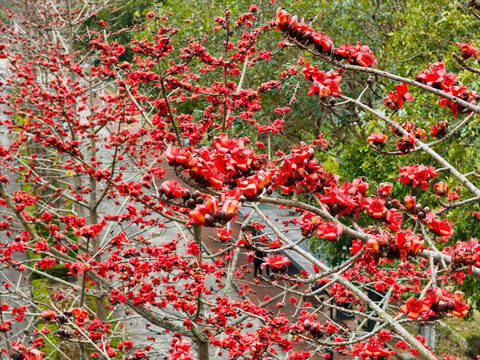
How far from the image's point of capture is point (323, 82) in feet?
7.48

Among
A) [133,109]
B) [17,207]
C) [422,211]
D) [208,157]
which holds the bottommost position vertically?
[17,207]

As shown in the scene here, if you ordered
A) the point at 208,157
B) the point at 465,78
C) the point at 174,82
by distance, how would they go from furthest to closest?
1. the point at 465,78
2. the point at 174,82
3. the point at 208,157

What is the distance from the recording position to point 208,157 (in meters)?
1.90

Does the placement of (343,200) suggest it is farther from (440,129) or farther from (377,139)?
(440,129)

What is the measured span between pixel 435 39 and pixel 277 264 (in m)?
7.25

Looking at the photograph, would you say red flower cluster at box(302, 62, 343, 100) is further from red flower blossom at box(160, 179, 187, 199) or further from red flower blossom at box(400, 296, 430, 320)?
red flower blossom at box(400, 296, 430, 320)

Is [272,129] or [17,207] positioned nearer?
[17,207]

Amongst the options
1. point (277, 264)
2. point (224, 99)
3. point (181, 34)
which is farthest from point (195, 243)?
point (181, 34)

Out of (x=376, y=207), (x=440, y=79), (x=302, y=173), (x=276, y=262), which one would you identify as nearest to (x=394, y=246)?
(x=376, y=207)

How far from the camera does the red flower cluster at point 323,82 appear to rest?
87.4 inches

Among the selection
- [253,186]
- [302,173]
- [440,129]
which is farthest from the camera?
[440,129]

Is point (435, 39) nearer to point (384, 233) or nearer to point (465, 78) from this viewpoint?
point (465, 78)

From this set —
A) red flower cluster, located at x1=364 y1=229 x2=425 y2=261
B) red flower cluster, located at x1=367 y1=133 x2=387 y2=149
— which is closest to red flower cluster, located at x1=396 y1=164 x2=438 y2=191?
red flower cluster, located at x1=367 y1=133 x2=387 y2=149

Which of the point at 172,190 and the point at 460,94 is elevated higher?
the point at 460,94
